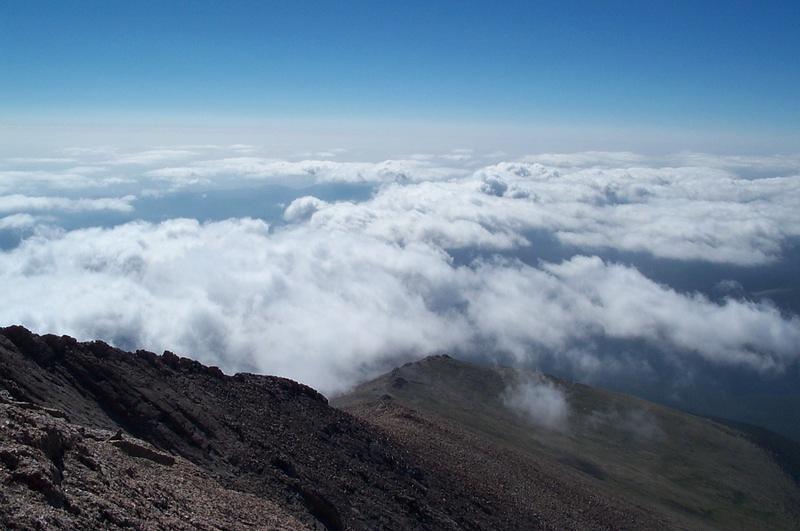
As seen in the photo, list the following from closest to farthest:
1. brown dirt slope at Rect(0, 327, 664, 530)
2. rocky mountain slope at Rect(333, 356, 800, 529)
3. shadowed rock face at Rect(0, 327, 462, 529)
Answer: brown dirt slope at Rect(0, 327, 664, 530) < shadowed rock face at Rect(0, 327, 462, 529) < rocky mountain slope at Rect(333, 356, 800, 529)

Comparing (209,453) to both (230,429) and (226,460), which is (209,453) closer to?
(226,460)

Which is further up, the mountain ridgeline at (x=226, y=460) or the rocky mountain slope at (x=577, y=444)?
the mountain ridgeline at (x=226, y=460)

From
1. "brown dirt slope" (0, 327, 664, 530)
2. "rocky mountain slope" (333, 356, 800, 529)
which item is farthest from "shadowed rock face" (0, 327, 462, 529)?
"rocky mountain slope" (333, 356, 800, 529)

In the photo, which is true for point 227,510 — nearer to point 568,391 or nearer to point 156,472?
point 156,472

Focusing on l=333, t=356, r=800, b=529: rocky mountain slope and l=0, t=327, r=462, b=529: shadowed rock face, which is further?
l=333, t=356, r=800, b=529: rocky mountain slope

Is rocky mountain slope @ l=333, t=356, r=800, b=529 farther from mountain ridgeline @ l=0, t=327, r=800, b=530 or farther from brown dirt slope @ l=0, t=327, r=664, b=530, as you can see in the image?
brown dirt slope @ l=0, t=327, r=664, b=530

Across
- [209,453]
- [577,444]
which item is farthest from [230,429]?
[577,444]

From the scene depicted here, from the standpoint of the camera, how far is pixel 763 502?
114438mm

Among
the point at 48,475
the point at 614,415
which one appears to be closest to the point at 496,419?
the point at 614,415

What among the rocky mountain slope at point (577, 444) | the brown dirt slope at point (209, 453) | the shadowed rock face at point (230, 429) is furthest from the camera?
the rocky mountain slope at point (577, 444)

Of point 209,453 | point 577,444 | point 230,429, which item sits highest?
point 209,453

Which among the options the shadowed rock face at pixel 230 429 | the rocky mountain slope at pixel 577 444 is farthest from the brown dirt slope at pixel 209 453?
the rocky mountain slope at pixel 577 444

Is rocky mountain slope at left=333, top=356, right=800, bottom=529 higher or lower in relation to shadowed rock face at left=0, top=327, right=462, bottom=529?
lower

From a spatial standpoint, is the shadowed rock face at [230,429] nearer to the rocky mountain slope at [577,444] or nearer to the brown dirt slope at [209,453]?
the brown dirt slope at [209,453]
